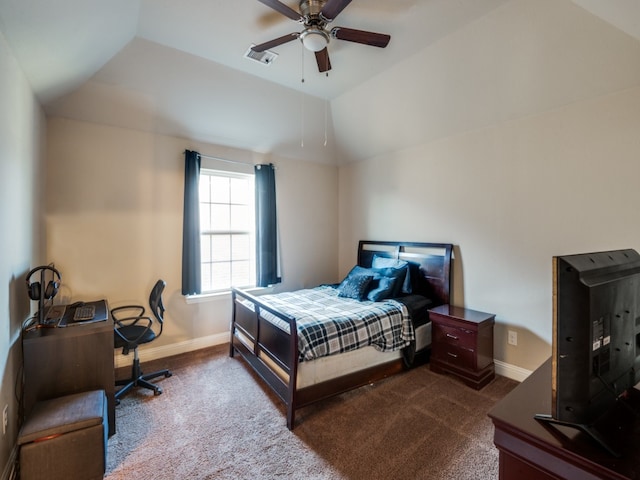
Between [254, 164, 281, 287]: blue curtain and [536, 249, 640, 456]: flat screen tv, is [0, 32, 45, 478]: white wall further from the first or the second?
[536, 249, 640, 456]: flat screen tv

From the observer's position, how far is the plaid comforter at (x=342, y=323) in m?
2.31

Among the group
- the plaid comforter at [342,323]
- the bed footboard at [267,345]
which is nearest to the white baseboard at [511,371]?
the plaid comforter at [342,323]

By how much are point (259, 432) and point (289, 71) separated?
3.19 m

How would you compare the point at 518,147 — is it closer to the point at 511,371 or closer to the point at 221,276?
the point at 511,371

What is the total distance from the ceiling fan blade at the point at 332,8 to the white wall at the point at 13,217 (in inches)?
69.1

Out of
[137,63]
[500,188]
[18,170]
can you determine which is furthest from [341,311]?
[137,63]

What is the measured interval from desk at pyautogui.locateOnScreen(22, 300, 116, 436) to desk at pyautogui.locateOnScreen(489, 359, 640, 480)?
2336mm

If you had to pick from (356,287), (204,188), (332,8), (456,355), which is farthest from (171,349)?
(332,8)

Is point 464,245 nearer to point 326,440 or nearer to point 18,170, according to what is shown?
point 326,440

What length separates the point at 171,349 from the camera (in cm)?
339

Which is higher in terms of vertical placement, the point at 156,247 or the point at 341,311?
the point at 156,247

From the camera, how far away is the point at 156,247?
3.30 m

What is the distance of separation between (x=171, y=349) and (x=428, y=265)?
10.1 feet

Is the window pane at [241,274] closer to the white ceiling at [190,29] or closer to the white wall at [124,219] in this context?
the white wall at [124,219]
